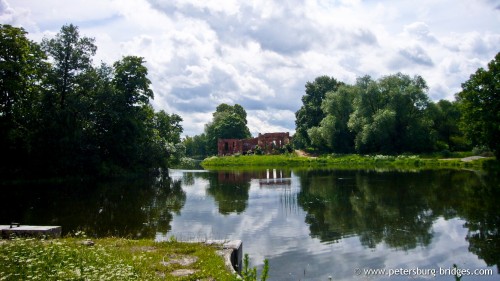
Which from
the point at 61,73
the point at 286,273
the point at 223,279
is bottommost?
the point at 286,273

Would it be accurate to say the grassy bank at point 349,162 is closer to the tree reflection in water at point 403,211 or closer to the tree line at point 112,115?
the tree line at point 112,115

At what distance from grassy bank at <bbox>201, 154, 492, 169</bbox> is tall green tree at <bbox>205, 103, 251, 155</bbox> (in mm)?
25841

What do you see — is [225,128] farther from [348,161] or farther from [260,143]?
[348,161]

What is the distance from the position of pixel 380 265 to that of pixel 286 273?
2484 mm

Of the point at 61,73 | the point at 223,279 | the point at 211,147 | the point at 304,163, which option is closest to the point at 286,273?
the point at 223,279

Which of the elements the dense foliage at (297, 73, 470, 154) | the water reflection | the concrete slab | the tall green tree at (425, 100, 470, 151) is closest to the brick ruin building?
the dense foliage at (297, 73, 470, 154)

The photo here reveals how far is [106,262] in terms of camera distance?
7.48 m

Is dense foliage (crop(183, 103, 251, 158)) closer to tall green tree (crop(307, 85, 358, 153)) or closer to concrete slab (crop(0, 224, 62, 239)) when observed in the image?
tall green tree (crop(307, 85, 358, 153))

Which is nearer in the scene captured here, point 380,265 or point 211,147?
point 380,265

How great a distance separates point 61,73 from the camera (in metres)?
38.4

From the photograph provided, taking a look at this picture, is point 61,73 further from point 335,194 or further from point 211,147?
point 211,147

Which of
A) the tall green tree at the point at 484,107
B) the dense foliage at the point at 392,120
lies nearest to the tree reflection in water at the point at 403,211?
the tall green tree at the point at 484,107

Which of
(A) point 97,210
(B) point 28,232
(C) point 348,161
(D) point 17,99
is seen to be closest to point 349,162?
(C) point 348,161

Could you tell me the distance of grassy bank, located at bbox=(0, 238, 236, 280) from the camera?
262 inches
